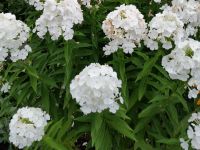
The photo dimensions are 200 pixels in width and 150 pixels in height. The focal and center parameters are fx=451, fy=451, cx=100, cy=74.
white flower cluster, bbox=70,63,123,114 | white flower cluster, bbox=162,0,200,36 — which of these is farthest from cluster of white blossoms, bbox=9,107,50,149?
white flower cluster, bbox=162,0,200,36

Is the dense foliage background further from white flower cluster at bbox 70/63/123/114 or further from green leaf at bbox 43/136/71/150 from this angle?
white flower cluster at bbox 70/63/123/114

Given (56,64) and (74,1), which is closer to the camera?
(74,1)

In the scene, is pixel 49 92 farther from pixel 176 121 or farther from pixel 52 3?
pixel 176 121

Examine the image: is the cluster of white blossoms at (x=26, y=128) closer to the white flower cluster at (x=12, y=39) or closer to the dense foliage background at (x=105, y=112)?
the dense foliage background at (x=105, y=112)

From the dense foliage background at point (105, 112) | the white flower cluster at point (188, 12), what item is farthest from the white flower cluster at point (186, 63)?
the white flower cluster at point (188, 12)

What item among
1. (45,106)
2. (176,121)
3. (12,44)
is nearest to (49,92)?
(45,106)

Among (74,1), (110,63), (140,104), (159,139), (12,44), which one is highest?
(74,1)
